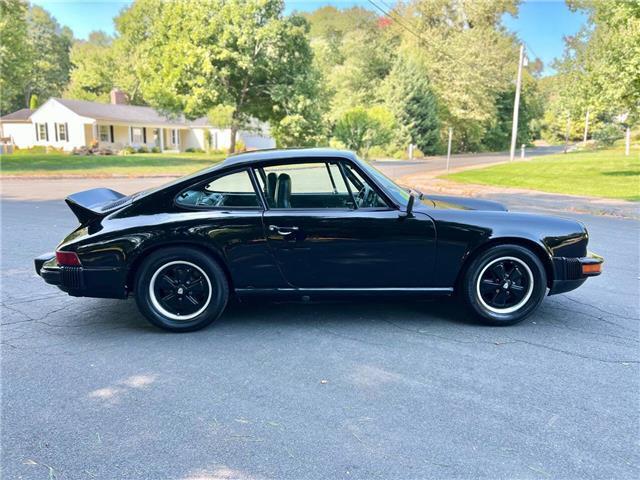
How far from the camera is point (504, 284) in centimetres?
A: 420

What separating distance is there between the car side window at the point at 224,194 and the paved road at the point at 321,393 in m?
1.07

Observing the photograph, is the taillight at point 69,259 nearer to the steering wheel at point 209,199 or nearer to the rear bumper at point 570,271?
the steering wheel at point 209,199

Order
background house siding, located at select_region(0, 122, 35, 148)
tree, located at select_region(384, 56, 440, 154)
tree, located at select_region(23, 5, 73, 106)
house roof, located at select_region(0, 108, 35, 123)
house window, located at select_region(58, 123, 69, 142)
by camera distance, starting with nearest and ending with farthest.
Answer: house window, located at select_region(58, 123, 69, 142), background house siding, located at select_region(0, 122, 35, 148), house roof, located at select_region(0, 108, 35, 123), tree, located at select_region(384, 56, 440, 154), tree, located at select_region(23, 5, 73, 106)

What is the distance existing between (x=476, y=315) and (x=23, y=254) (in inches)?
239

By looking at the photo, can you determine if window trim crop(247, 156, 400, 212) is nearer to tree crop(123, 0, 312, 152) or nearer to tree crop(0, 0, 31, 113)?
tree crop(123, 0, 312, 152)

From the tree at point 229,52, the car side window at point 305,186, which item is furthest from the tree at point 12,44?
the car side window at point 305,186

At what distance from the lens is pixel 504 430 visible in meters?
2.76

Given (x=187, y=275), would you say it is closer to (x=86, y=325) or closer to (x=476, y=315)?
(x=86, y=325)

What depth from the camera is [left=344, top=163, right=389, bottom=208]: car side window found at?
13.6ft

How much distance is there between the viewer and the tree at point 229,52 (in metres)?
27.6

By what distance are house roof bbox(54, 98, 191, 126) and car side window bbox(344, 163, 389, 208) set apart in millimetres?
34756

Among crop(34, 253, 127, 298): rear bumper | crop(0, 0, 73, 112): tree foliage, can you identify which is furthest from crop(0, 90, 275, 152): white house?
crop(34, 253, 127, 298): rear bumper

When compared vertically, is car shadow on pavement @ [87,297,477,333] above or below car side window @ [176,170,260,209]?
below

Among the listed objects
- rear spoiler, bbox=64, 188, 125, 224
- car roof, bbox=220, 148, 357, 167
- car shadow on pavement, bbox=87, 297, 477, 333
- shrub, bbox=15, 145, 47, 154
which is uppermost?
shrub, bbox=15, 145, 47, 154
